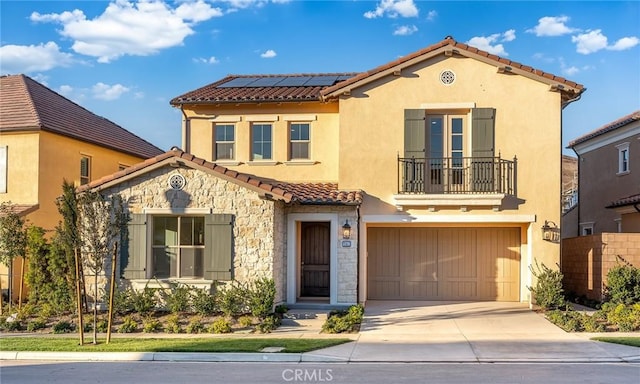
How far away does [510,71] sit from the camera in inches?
677

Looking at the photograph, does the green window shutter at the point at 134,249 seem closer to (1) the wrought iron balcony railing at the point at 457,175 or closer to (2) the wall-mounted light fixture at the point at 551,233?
(1) the wrought iron balcony railing at the point at 457,175

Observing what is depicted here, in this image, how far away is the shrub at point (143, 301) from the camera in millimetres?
15297

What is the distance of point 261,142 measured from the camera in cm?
1900

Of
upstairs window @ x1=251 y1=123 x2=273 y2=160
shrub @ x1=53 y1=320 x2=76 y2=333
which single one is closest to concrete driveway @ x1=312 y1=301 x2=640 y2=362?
upstairs window @ x1=251 y1=123 x2=273 y2=160

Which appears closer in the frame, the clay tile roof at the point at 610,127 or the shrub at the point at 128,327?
the shrub at the point at 128,327

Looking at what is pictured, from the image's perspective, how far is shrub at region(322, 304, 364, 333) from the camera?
1394 cm

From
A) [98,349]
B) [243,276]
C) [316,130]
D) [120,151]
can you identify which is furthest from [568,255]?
[120,151]

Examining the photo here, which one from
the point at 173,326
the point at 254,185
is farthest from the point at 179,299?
the point at 254,185

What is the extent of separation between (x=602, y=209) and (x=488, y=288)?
9151 millimetres

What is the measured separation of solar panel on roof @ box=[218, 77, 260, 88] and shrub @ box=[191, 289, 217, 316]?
314 inches

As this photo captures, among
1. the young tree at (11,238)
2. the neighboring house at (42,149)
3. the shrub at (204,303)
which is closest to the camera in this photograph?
the shrub at (204,303)

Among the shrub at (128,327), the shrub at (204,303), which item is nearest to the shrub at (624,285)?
the shrub at (204,303)

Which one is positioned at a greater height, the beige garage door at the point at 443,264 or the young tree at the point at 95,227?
the young tree at the point at 95,227

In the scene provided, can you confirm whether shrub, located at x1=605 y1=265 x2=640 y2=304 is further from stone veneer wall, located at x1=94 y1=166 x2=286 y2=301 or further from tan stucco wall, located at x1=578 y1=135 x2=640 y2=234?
stone veneer wall, located at x1=94 y1=166 x2=286 y2=301
